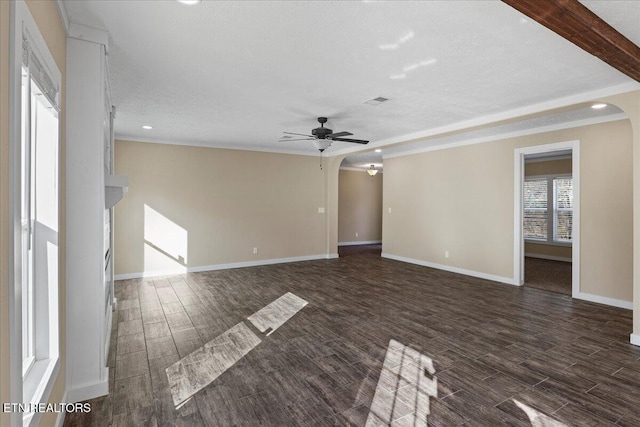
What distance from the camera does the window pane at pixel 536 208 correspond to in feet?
27.7

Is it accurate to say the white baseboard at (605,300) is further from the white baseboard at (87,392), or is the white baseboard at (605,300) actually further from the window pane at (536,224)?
the white baseboard at (87,392)

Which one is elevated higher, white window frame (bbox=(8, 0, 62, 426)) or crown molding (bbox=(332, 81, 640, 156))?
crown molding (bbox=(332, 81, 640, 156))

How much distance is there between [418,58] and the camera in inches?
A: 112

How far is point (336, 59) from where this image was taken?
2.88 meters

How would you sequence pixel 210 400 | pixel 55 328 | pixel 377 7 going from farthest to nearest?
pixel 210 400, pixel 377 7, pixel 55 328

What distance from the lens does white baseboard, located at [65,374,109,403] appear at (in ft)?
7.49

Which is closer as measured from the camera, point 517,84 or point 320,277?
point 517,84

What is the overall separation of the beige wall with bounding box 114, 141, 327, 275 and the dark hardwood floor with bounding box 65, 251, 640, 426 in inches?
48.1

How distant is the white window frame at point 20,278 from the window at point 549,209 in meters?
9.65

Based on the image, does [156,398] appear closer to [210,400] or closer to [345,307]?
[210,400]

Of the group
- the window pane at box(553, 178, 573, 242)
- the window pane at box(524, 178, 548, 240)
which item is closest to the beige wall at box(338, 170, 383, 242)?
the window pane at box(524, 178, 548, 240)

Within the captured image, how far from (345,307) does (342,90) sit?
2.76 metres

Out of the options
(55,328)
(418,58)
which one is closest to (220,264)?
(55,328)

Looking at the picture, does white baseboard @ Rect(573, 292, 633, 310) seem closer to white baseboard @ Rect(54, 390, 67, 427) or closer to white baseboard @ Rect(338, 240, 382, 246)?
white baseboard @ Rect(54, 390, 67, 427)
